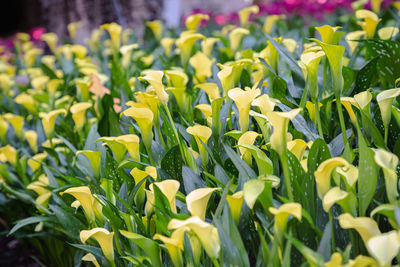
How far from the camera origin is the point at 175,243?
0.77 metres

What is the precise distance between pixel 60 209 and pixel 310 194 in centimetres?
75

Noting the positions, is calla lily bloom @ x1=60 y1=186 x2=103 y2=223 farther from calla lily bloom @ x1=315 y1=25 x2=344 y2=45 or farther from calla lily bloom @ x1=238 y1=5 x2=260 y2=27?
calla lily bloom @ x1=238 y1=5 x2=260 y2=27

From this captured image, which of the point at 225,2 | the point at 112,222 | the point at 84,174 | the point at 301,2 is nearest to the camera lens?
the point at 112,222

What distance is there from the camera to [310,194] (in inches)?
34.4

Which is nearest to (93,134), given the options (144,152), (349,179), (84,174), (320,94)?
(84,174)

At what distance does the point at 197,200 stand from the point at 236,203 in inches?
3.7

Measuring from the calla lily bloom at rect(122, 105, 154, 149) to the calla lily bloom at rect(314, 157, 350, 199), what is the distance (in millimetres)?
433

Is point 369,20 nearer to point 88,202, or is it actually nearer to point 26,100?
point 88,202

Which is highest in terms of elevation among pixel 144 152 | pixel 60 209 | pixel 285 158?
pixel 285 158

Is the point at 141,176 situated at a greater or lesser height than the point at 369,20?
lesser

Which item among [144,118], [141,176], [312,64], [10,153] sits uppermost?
[312,64]

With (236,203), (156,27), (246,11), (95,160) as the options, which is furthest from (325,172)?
(156,27)

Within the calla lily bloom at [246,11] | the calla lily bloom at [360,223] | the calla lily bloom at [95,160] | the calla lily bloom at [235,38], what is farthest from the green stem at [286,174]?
the calla lily bloom at [246,11]

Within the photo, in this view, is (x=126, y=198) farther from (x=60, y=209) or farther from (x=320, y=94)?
(x=320, y=94)
